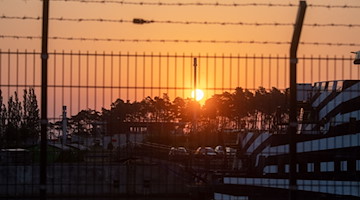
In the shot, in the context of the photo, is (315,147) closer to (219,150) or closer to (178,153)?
(219,150)

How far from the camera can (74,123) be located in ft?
29.7

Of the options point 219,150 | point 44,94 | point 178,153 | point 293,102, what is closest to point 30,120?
point 44,94

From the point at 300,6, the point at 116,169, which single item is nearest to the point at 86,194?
the point at 116,169

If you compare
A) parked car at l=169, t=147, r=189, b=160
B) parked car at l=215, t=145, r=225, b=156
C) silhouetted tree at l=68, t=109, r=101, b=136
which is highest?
silhouetted tree at l=68, t=109, r=101, b=136

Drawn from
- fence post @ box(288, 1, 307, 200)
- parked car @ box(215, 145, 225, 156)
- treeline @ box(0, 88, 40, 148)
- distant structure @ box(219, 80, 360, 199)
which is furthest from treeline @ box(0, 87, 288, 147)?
parked car @ box(215, 145, 225, 156)

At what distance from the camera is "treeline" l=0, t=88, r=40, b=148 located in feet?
28.2

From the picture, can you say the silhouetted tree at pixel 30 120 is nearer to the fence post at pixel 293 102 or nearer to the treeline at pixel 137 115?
the treeline at pixel 137 115

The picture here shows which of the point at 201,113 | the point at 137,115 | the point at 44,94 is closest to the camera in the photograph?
the point at 44,94

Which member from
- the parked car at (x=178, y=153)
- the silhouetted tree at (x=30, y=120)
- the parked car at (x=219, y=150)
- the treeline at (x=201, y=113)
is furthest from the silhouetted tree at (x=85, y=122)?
the parked car at (x=219, y=150)

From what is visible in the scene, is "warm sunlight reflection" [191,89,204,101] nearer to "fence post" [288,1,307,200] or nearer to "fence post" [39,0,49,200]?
"fence post" [288,1,307,200]

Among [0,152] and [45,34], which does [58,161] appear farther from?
[45,34]

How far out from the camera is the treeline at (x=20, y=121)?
859 cm

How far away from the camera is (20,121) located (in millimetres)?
8695

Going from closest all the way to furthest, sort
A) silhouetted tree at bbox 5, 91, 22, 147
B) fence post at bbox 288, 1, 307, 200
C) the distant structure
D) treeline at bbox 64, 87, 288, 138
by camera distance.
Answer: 1. fence post at bbox 288, 1, 307, 200
2. silhouetted tree at bbox 5, 91, 22, 147
3. treeline at bbox 64, 87, 288, 138
4. the distant structure
